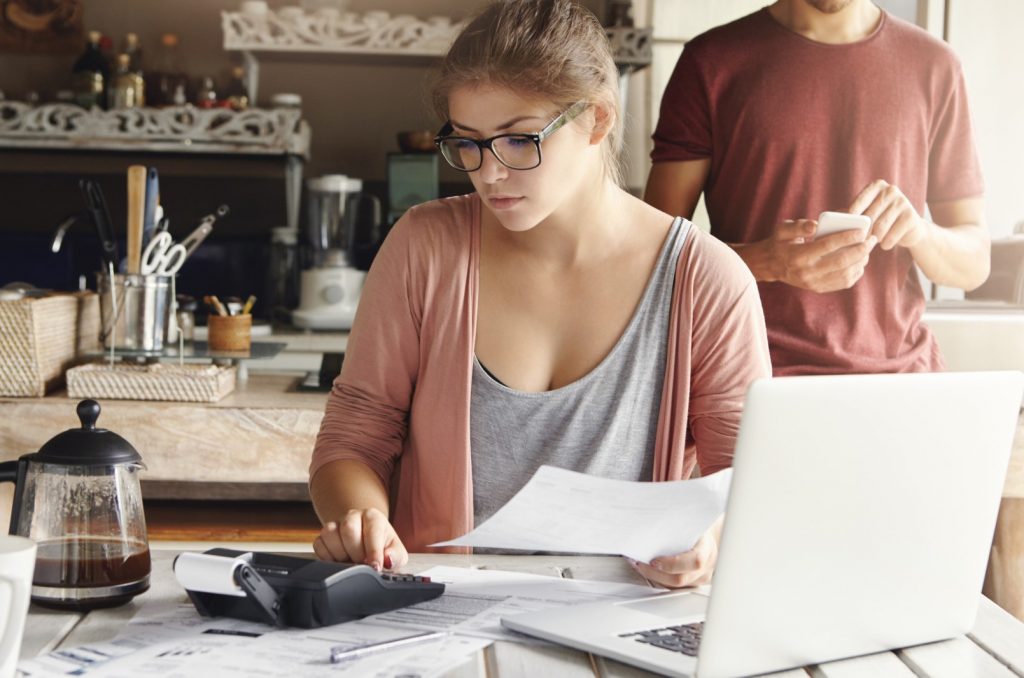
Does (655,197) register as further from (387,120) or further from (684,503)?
(387,120)

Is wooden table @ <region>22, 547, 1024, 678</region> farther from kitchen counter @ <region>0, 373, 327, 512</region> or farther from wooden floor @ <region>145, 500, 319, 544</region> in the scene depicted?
wooden floor @ <region>145, 500, 319, 544</region>

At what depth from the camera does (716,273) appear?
130cm

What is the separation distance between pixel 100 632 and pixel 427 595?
27 cm

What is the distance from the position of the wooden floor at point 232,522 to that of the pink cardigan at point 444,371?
1.04 metres

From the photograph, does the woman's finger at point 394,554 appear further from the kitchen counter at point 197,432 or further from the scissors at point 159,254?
the scissors at point 159,254

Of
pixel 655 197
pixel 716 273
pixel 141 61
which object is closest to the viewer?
pixel 716 273

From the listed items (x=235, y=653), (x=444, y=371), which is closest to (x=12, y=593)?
(x=235, y=653)

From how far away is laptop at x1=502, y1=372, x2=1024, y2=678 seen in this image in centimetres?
76

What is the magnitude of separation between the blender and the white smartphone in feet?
5.24

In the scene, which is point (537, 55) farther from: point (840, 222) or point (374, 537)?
point (840, 222)

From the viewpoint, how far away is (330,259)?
3.10 meters

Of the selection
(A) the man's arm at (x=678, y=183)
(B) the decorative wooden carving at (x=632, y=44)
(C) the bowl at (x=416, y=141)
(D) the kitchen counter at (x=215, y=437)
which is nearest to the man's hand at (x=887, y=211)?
(A) the man's arm at (x=678, y=183)

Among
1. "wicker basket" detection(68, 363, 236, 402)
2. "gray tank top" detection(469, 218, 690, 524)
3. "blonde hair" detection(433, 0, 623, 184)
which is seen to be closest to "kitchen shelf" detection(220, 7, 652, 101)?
"wicker basket" detection(68, 363, 236, 402)

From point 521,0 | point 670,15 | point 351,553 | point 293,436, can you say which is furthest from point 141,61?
point 351,553
